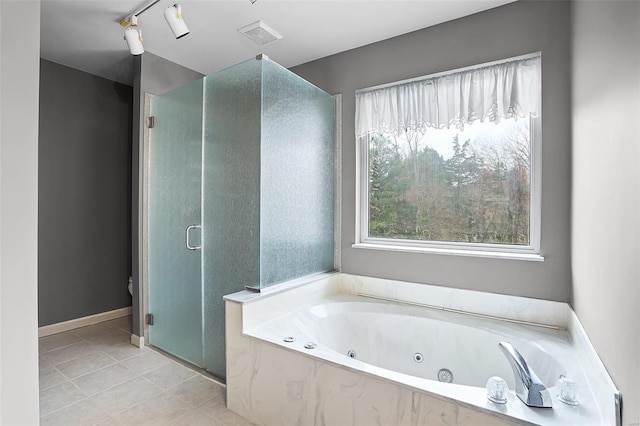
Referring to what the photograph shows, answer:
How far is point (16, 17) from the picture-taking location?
118 cm

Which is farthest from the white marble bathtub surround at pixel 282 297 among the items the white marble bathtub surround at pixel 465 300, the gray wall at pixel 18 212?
the gray wall at pixel 18 212

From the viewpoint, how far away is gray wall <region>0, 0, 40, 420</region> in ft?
3.75

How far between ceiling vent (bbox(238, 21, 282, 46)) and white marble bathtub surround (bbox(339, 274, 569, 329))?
1.91 meters

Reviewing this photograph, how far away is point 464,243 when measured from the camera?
7.73ft

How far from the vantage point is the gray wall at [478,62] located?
1.97 meters

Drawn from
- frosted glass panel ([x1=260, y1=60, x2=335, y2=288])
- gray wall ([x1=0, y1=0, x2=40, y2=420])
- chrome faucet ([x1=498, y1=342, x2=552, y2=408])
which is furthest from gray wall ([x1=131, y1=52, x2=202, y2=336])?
chrome faucet ([x1=498, y1=342, x2=552, y2=408])

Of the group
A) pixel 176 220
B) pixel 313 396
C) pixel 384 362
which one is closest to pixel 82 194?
pixel 176 220

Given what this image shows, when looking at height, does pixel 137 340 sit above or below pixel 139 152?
below

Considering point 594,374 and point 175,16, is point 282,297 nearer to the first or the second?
point 594,374

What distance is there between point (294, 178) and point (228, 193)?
45cm

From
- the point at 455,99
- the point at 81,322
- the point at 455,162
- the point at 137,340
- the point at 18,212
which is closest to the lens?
the point at 18,212

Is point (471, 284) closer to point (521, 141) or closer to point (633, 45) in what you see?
point (521, 141)

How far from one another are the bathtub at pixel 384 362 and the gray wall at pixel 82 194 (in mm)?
2209

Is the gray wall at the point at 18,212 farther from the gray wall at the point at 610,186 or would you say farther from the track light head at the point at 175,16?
the gray wall at the point at 610,186
